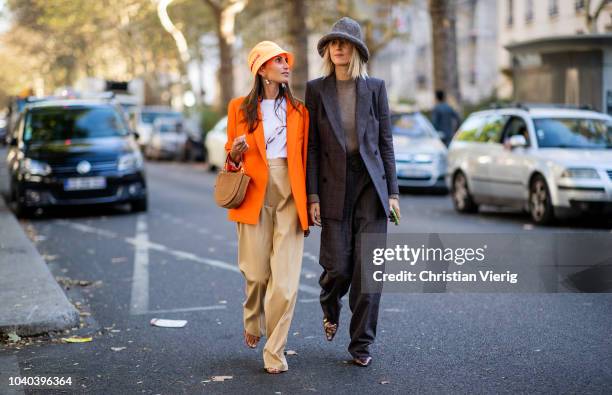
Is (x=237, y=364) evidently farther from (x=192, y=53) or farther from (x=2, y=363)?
(x=192, y=53)

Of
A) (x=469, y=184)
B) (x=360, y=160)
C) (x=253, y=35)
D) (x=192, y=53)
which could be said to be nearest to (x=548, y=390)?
(x=360, y=160)

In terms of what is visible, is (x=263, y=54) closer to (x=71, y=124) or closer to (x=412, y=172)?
(x=71, y=124)

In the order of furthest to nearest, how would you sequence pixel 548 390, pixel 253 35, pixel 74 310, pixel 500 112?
pixel 253 35, pixel 500 112, pixel 74 310, pixel 548 390

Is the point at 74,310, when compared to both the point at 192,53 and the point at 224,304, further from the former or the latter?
the point at 192,53

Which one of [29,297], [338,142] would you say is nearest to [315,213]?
[338,142]

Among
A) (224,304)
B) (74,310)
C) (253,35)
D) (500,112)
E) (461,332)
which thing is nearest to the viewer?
(461,332)

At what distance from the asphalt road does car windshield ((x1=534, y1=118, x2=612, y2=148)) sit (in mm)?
4847

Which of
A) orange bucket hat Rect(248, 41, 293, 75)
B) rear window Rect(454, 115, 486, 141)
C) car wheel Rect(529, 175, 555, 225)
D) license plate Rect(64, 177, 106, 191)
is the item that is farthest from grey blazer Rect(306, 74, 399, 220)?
license plate Rect(64, 177, 106, 191)

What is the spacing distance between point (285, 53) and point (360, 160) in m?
0.72

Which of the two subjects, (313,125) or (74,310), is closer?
(313,125)

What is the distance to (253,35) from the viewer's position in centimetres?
5506

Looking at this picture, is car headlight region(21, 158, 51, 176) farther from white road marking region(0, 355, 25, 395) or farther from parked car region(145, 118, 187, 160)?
parked car region(145, 118, 187, 160)

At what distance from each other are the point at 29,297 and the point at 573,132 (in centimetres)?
874

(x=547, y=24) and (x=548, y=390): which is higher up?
(x=547, y=24)
